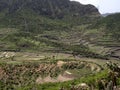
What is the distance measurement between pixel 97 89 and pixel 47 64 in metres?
83.8

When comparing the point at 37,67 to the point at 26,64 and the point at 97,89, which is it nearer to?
the point at 26,64

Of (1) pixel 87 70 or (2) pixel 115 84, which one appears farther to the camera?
(1) pixel 87 70

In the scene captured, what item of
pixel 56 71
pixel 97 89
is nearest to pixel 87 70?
pixel 56 71

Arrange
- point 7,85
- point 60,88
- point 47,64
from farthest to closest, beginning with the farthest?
point 47,64, point 7,85, point 60,88

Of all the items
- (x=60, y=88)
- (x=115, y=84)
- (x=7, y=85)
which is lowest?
(x=7, y=85)

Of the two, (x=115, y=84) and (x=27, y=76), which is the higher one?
(x=115, y=84)

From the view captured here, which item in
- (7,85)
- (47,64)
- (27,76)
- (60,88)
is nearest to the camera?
(60,88)

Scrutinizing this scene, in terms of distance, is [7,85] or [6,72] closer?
[7,85]

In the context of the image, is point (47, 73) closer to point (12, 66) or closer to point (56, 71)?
point (56, 71)

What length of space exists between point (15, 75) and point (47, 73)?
54.5ft

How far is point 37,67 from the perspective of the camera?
625ft

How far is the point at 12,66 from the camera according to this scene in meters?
190

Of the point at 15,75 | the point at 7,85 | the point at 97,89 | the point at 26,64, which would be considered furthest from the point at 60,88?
the point at 26,64

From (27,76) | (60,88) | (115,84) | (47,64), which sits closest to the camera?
(115,84)
